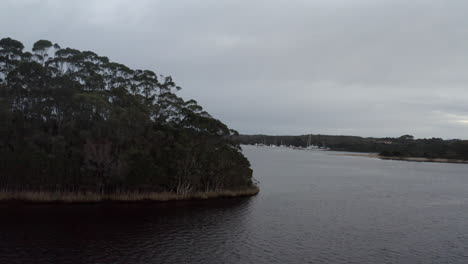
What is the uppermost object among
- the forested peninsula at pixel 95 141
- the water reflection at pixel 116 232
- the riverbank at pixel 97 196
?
the forested peninsula at pixel 95 141

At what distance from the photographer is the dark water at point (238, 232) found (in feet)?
73.5

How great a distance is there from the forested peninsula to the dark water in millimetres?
3029

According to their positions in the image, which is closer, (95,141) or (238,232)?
(238,232)

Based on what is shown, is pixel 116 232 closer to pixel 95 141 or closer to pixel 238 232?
pixel 238 232

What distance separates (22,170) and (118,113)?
38.7 feet

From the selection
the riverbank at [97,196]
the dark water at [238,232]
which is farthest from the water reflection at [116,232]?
the riverbank at [97,196]

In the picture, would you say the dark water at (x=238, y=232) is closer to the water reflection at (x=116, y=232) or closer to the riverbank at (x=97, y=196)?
the water reflection at (x=116, y=232)

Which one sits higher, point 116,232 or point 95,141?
point 95,141

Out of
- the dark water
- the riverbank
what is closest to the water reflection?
the dark water

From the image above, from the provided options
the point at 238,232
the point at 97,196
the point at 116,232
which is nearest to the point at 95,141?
the point at 97,196

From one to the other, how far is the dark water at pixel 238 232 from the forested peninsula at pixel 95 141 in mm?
3029

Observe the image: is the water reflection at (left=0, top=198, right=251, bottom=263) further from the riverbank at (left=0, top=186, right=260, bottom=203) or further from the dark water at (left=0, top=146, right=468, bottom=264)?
the riverbank at (left=0, top=186, right=260, bottom=203)

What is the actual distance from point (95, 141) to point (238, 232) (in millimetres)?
20581

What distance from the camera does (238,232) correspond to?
28.5 m
